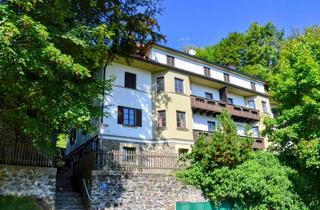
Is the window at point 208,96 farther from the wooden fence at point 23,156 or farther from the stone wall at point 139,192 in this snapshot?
the wooden fence at point 23,156

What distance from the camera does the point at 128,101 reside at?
23.7m

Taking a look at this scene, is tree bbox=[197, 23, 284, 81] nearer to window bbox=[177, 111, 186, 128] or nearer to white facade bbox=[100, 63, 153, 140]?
window bbox=[177, 111, 186, 128]

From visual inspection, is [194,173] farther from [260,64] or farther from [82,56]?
[260,64]

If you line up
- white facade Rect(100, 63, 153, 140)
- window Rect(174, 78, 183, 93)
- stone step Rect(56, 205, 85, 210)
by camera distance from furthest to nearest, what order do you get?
window Rect(174, 78, 183, 93) → white facade Rect(100, 63, 153, 140) → stone step Rect(56, 205, 85, 210)

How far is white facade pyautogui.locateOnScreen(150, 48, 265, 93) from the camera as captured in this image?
26828mm

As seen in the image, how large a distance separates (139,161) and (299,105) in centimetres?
944

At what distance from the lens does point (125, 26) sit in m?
18.0

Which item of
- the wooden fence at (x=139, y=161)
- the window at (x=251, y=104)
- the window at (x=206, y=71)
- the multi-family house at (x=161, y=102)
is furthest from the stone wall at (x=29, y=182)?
the window at (x=251, y=104)

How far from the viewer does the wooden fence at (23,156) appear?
13945mm

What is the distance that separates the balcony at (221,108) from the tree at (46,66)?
13.3m

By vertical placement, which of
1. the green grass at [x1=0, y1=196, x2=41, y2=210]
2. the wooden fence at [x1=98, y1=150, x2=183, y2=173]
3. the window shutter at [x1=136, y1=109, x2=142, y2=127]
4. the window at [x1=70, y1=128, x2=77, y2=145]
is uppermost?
the window shutter at [x1=136, y1=109, x2=142, y2=127]

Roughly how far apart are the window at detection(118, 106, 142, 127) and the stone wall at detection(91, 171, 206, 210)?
6.96m

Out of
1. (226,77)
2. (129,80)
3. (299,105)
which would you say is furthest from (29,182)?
(226,77)

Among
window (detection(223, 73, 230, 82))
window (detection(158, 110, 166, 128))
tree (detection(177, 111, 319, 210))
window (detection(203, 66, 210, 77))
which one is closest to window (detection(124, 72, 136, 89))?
window (detection(158, 110, 166, 128))
